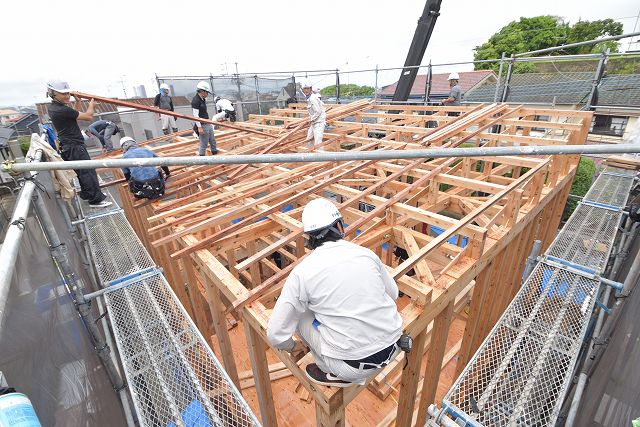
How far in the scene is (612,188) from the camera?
691 cm

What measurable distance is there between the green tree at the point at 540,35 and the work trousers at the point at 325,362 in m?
35.4

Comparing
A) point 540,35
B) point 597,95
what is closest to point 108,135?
point 597,95

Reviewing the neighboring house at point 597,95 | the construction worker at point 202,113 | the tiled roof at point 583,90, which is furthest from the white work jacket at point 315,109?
the tiled roof at point 583,90

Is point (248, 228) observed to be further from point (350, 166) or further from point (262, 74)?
point (262, 74)

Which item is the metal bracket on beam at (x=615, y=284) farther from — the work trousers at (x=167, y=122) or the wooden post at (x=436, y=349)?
the work trousers at (x=167, y=122)

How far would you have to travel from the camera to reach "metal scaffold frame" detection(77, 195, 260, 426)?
8.14 feet

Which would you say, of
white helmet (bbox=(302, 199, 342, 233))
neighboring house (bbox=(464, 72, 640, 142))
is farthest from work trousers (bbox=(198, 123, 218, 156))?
neighboring house (bbox=(464, 72, 640, 142))

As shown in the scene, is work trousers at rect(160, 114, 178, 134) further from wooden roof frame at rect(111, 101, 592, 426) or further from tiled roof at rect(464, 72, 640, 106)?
tiled roof at rect(464, 72, 640, 106)

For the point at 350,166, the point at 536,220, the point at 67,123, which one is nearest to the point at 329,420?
the point at 350,166

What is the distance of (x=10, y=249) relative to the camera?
4.78 feet

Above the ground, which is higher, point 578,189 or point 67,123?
point 67,123

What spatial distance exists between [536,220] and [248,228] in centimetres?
482

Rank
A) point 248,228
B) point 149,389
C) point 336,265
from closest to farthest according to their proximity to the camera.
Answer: point 336,265, point 149,389, point 248,228

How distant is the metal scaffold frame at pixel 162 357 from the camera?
2482 millimetres
